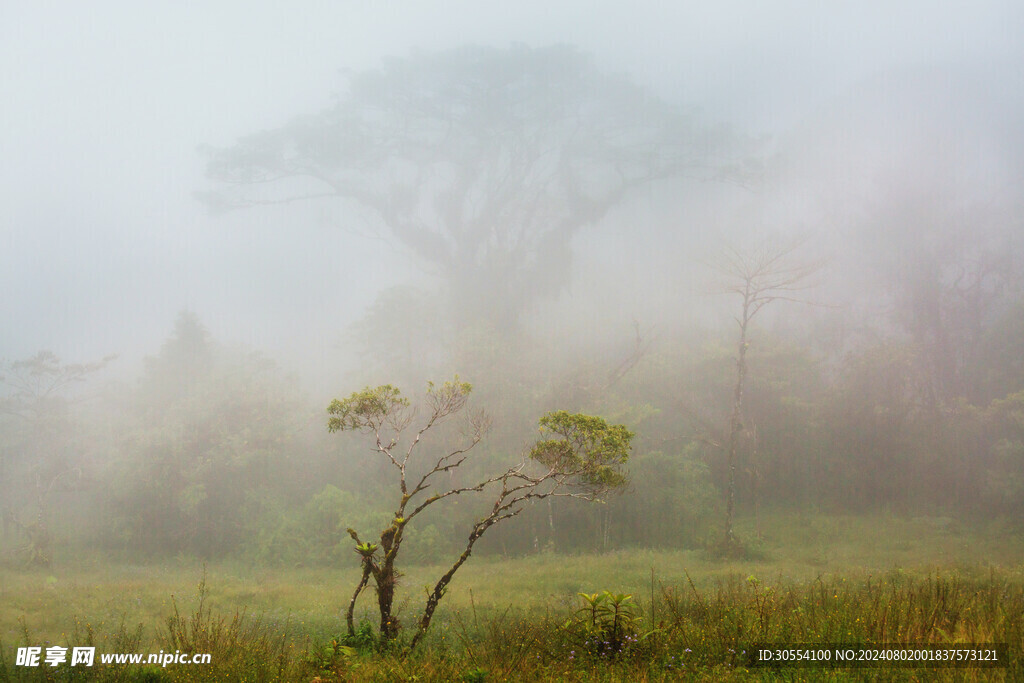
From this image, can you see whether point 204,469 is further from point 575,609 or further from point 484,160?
point 484,160

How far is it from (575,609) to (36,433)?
34.1m

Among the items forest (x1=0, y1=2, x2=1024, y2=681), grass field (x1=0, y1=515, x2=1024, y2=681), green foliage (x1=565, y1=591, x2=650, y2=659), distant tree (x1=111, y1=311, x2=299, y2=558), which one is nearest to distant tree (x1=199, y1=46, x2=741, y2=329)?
forest (x1=0, y1=2, x2=1024, y2=681)

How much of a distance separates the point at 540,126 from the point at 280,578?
52592 mm

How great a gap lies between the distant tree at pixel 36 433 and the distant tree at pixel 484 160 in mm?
22974

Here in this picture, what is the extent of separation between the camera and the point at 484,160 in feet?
201

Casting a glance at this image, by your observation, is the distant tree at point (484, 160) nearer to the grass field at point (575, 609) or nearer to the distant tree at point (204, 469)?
the distant tree at point (204, 469)

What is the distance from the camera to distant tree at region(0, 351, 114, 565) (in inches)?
1213

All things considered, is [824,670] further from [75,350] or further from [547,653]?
[75,350]

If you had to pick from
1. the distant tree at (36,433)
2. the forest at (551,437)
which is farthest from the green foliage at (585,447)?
the distant tree at (36,433)

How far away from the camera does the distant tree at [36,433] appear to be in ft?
101

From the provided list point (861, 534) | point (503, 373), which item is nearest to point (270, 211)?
point (503, 373)

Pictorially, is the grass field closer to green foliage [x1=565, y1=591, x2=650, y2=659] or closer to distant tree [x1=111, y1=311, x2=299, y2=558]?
green foliage [x1=565, y1=591, x2=650, y2=659]

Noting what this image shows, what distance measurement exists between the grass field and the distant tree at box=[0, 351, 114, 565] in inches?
300

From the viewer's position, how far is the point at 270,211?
11912cm
